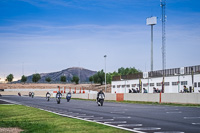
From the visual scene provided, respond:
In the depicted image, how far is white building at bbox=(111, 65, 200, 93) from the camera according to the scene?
5766 centimetres

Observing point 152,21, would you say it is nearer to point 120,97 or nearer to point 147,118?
point 120,97

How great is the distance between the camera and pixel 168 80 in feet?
213

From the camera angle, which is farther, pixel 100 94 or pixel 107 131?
pixel 100 94

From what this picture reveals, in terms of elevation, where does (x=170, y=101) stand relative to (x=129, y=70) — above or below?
below

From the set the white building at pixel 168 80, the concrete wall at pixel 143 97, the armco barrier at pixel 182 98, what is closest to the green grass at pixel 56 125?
the armco barrier at pixel 182 98

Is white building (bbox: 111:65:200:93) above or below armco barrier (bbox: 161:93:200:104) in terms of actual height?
above

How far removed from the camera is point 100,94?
34.8 m

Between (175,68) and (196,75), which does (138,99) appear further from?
(175,68)

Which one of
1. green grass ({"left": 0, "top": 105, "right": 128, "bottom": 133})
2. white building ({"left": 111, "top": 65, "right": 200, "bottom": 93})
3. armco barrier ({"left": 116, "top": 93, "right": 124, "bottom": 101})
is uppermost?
white building ({"left": 111, "top": 65, "right": 200, "bottom": 93})

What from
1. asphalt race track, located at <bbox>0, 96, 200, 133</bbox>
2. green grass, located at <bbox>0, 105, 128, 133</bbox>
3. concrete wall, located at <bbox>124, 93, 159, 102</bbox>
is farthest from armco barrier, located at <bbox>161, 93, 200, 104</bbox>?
green grass, located at <bbox>0, 105, 128, 133</bbox>

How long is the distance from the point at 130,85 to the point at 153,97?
132 ft

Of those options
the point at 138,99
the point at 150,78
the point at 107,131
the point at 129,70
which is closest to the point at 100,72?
the point at 129,70

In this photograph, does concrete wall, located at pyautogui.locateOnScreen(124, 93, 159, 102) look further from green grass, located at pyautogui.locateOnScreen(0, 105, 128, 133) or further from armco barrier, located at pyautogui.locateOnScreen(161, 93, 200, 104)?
green grass, located at pyautogui.locateOnScreen(0, 105, 128, 133)

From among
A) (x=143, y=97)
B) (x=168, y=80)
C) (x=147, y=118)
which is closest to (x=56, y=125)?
(x=147, y=118)
